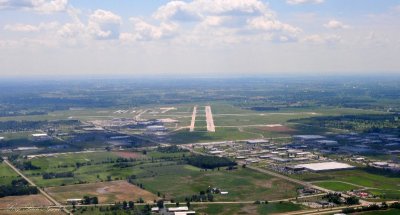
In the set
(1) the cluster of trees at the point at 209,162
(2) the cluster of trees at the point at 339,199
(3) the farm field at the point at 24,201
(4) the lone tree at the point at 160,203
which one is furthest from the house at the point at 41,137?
(2) the cluster of trees at the point at 339,199

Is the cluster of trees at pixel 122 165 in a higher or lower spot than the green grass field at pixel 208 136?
lower

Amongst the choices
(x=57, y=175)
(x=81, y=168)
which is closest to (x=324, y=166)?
(x=81, y=168)

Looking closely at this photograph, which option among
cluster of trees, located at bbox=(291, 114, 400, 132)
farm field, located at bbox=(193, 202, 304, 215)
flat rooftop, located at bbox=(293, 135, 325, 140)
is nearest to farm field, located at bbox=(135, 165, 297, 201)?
farm field, located at bbox=(193, 202, 304, 215)

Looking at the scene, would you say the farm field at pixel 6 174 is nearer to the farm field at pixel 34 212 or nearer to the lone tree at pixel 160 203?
the farm field at pixel 34 212

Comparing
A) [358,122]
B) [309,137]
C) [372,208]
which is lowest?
[372,208]

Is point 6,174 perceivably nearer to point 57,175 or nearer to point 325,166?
point 57,175

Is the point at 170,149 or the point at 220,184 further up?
the point at 170,149

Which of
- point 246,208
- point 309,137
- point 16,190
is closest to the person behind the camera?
point 246,208
